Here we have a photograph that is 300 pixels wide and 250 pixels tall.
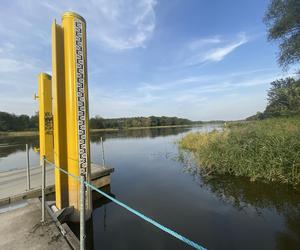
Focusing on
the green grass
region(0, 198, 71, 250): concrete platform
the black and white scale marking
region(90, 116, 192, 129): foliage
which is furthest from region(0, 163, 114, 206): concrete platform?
region(90, 116, 192, 129): foliage

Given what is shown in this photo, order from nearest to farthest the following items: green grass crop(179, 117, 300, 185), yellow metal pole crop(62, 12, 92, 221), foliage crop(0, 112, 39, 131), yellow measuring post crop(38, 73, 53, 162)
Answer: yellow metal pole crop(62, 12, 92, 221)
yellow measuring post crop(38, 73, 53, 162)
green grass crop(179, 117, 300, 185)
foliage crop(0, 112, 39, 131)

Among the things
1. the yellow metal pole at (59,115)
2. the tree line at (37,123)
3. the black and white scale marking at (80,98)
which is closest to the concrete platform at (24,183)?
the yellow metal pole at (59,115)

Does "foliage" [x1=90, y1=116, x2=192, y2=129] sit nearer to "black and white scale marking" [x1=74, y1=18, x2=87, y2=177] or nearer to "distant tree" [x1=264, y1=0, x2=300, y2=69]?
"distant tree" [x1=264, y1=0, x2=300, y2=69]

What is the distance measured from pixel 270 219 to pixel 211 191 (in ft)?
6.73

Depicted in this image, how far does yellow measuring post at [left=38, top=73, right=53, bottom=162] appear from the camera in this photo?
3.98 metres

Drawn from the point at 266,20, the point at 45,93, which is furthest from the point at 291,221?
the point at 266,20

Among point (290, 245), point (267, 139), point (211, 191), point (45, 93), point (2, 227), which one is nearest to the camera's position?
point (2, 227)

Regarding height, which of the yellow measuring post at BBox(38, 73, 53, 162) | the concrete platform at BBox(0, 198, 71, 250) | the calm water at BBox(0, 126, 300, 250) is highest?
the yellow measuring post at BBox(38, 73, 53, 162)

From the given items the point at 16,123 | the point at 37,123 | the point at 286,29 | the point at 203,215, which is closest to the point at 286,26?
the point at 286,29

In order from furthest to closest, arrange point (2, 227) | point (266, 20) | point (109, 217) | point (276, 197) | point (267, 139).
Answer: point (266, 20), point (267, 139), point (276, 197), point (109, 217), point (2, 227)

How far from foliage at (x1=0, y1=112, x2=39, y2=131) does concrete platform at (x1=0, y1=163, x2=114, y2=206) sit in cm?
5525

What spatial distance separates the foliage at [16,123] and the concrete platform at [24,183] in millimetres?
55251

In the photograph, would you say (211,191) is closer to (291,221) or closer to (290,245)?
(291,221)

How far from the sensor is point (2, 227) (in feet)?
10.0
